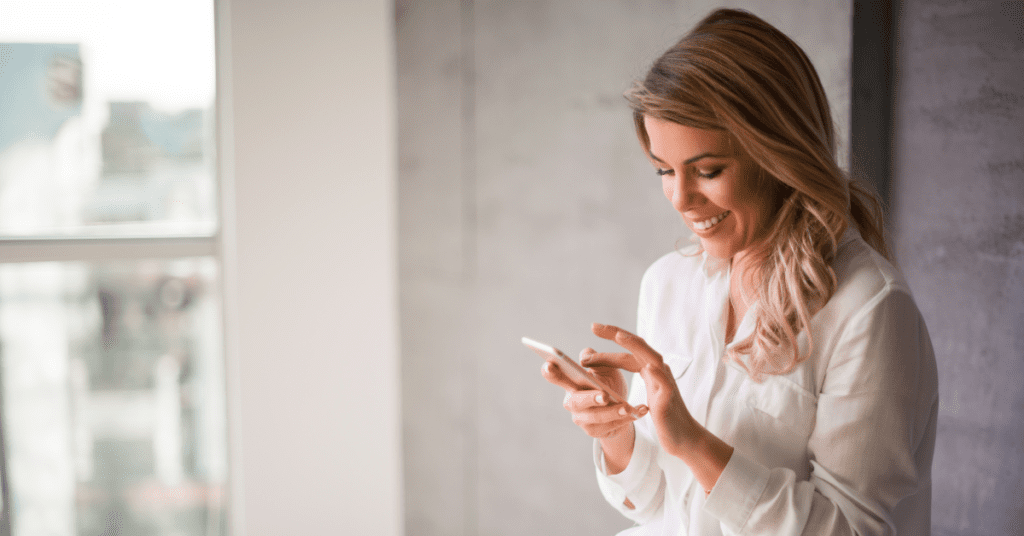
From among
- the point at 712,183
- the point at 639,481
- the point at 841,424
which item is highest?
the point at 712,183

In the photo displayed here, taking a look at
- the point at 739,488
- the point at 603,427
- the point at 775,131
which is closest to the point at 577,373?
the point at 603,427

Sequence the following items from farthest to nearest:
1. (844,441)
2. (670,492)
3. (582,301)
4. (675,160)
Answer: (582,301)
(670,492)
(675,160)
(844,441)

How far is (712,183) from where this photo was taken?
1.11 metres

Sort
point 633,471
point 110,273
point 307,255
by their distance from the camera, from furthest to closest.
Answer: point 110,273
point 307,255
point 633,471

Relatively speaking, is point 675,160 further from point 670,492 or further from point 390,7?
point 390,7

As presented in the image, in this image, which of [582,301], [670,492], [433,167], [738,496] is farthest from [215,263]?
[738,496]

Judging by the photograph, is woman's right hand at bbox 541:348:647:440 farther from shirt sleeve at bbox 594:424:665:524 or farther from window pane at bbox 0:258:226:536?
window pane at bbox 0:258:226:536

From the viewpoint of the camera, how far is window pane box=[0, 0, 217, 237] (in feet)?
8.50

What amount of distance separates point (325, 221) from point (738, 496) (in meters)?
2.00

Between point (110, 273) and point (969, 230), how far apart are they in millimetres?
3007

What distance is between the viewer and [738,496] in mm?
1007

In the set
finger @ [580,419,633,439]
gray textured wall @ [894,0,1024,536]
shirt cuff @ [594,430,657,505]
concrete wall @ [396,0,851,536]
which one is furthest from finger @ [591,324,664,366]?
concrete wall @ [396,0,851,536]

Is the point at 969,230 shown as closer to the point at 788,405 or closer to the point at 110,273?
the point at 788,405

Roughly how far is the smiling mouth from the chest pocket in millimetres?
287
